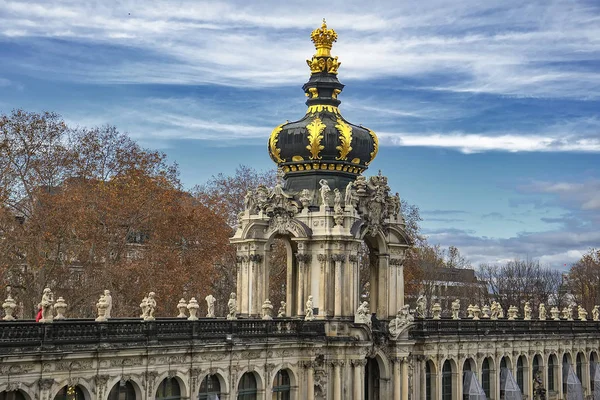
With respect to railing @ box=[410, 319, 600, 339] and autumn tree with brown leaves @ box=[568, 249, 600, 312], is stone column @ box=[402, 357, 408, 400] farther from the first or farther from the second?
autumn tree with brown leaves @ box=[568, 249, 600, 312]

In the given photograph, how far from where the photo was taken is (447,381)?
46.0m

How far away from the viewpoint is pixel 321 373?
1455 inches

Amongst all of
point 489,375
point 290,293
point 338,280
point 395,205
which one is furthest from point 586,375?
point 338,280

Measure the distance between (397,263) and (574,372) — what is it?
21118 millimetres

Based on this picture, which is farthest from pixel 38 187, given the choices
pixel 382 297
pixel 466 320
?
pixel 466 320

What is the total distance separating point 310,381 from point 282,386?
1.16 metres

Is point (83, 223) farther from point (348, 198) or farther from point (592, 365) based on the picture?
point (592, 365)

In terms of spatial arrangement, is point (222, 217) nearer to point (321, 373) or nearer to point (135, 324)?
point (321, 373)

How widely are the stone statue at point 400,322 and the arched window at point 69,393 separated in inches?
624

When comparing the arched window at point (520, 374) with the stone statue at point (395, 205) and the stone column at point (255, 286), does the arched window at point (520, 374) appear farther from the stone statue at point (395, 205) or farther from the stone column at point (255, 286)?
the stone column at point (255, 286)

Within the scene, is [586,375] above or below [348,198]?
below

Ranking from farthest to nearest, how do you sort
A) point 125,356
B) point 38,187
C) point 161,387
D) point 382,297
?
point 38,187, point 382,297, point 161,387, point 125,356

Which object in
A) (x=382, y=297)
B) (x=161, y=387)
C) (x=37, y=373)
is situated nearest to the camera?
(x=37, y=373)

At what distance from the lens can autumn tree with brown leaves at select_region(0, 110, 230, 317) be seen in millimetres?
49875
